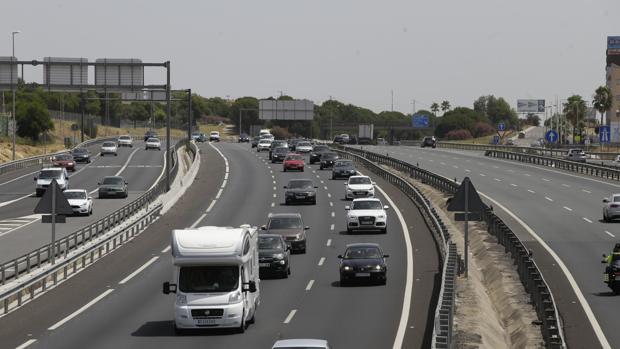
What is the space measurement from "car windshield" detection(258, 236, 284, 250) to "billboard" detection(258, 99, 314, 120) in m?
147

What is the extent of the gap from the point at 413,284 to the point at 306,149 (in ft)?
295

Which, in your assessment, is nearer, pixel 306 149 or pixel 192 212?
pixel 192 212

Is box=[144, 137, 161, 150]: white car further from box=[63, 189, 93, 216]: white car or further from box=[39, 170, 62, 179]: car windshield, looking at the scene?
box=[63, 189, 93, 216]: white car

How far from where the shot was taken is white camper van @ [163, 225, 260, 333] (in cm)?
2700

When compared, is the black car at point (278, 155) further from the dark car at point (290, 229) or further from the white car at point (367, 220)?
the dark car at point (290, 229)

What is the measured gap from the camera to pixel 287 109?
189750 mm

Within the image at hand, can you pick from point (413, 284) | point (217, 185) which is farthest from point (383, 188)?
point (413, 284)

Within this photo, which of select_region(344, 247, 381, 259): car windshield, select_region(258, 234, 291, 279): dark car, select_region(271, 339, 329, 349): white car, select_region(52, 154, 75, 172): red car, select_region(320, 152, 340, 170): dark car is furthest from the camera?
select_region(320, 152, 340, 170): dark car

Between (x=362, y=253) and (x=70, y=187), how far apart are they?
50014 millimetres

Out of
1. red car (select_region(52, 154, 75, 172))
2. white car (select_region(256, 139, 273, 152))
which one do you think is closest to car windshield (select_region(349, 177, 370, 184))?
red car (select_region(52, 154, 75, 172))

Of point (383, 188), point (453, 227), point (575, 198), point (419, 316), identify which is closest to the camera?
point (419, 316)

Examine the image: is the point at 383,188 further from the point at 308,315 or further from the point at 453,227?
the point at 308,315

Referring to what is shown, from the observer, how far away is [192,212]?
6550 cm

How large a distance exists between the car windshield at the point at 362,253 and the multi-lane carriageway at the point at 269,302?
1.02 meters
